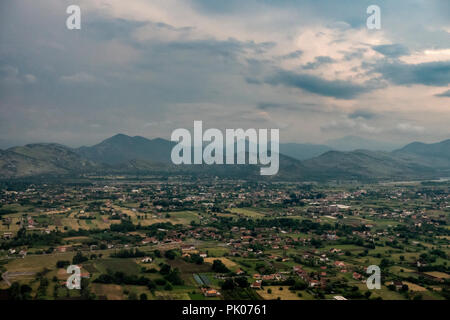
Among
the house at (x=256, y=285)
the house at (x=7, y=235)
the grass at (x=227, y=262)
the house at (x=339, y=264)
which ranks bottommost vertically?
the house at (x=339, y=264)

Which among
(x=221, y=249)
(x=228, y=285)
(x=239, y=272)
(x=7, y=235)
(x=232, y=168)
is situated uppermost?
(x=232, y=168)

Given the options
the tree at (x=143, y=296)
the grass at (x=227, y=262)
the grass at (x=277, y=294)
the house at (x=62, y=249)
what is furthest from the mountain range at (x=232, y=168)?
the tree at (x=143, y=296)

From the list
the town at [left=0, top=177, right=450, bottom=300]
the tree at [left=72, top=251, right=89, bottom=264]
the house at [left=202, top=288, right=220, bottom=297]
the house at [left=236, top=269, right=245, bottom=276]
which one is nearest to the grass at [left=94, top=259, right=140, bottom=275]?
the town at [left=0, top=177, right=450, bottom=300]

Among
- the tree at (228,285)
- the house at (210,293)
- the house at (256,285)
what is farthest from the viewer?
the house at (256,285)

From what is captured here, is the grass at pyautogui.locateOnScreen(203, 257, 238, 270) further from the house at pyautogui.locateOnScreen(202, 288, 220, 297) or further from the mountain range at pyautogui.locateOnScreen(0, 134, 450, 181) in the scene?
the mountain range at pyautogui.locateOnScreen(0, 134, 450, 181)

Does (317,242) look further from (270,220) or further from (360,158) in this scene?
(360,158)

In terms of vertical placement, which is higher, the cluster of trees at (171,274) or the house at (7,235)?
the house at (7,235)

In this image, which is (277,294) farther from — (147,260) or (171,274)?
(147,260)

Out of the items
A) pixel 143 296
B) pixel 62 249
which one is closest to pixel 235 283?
pixel 143 296

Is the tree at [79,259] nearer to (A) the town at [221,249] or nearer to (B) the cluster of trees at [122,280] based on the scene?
(A) the town at [221,249]
